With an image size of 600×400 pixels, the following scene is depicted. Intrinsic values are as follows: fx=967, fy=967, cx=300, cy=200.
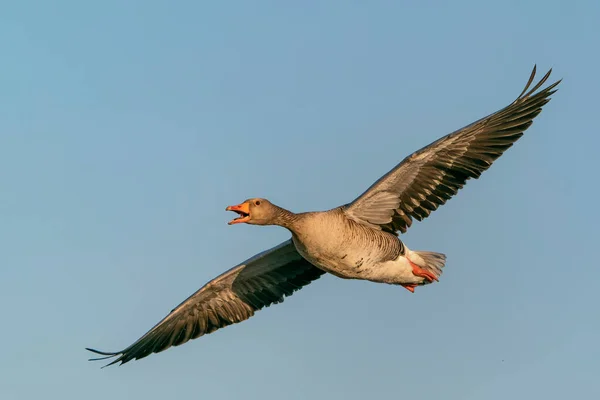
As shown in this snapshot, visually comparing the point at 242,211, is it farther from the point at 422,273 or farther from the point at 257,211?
the point at 422,273

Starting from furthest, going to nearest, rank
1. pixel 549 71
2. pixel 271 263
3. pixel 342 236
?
pixel 271 263
pixel 549 71
pixel 342 236

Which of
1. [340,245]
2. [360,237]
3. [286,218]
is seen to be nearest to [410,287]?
[360,237]

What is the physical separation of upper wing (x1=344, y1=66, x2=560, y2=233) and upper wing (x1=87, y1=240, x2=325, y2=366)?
6.91ft

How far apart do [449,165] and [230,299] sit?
4.82 meters

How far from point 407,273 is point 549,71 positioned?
4.13 metres

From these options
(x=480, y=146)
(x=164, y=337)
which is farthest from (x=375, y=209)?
(x=164, y=337)

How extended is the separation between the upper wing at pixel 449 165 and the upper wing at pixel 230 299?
211 centimetres

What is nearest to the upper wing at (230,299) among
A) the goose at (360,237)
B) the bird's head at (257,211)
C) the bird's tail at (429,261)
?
the goose at (360,237)

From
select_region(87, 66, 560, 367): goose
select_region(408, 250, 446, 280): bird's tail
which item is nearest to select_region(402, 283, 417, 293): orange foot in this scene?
select_region(87, 66, 560, 367): goose

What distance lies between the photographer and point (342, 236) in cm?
1499

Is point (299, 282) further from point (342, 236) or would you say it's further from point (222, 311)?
point (342, 236)

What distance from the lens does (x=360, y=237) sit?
602 inches

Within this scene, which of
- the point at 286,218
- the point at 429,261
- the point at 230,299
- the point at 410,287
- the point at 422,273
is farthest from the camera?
the point at 230,299

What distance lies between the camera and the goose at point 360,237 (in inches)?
591
